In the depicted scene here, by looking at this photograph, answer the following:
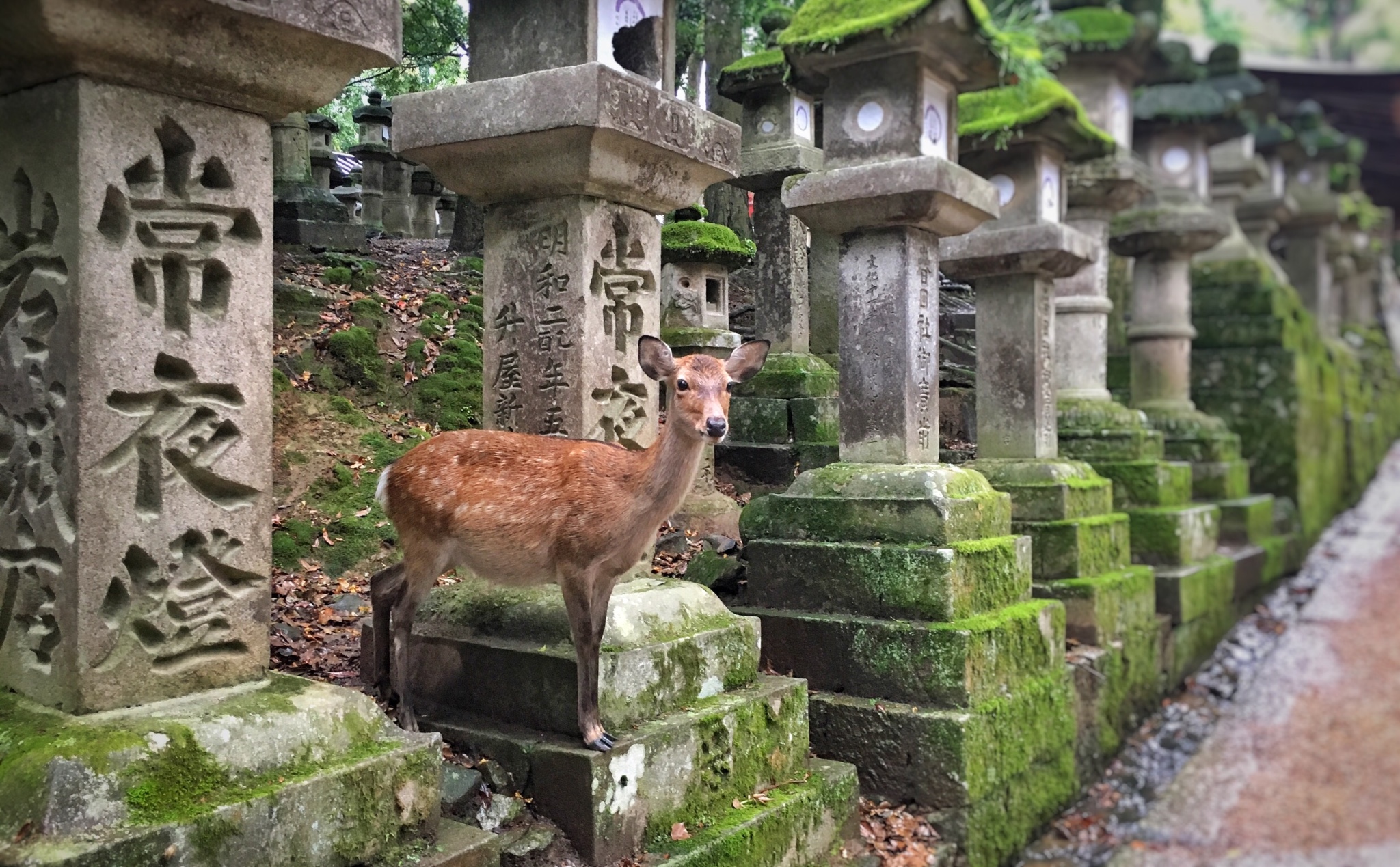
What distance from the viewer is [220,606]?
284 centimetres

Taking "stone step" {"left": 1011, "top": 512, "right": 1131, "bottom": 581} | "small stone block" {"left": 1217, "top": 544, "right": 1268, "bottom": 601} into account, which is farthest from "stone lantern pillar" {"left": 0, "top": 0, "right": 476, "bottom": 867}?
"small stone block" {"left": 1217, "top": 544, "right": 1268, "bottom": 601}

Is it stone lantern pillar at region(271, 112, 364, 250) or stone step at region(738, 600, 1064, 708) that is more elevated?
stone lantern pillar at region(271, 112, 364, 250)

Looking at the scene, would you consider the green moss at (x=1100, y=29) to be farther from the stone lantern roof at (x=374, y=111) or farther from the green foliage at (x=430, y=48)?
the stone lantern roof at (x=374, y=111)

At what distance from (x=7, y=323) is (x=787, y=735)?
3.03 metres

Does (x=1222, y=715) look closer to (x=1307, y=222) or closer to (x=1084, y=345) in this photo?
(x=1084, y=345)

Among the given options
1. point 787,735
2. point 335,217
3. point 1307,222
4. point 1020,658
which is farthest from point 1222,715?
point 1307,222

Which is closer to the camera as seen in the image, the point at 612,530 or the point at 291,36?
the point at 291,36

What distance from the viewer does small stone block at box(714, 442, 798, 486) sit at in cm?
778

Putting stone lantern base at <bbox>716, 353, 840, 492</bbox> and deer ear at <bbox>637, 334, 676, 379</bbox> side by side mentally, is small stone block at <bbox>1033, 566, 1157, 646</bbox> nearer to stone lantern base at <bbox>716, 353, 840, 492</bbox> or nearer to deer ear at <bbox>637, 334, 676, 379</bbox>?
stone lantern base at <bbox>716, 353, 840, 492</bbox>

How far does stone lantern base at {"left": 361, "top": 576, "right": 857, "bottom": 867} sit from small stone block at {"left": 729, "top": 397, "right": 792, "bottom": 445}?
3.64 metres

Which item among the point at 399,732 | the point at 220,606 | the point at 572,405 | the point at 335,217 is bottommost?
the point at 399,732

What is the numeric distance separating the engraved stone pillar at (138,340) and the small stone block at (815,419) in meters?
5.18

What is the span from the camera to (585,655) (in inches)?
135

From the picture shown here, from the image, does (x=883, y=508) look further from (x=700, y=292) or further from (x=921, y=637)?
(x=700, y=292)
